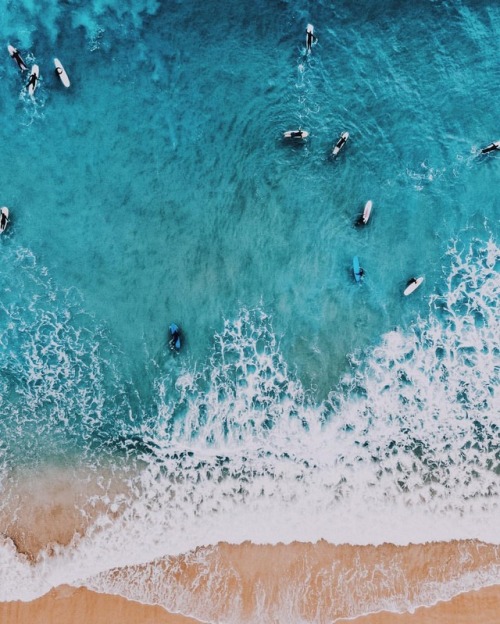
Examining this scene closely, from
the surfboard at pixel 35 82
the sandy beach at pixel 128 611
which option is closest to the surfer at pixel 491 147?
the sandy beach at pixel 128 611

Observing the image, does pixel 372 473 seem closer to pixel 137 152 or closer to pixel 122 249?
pixel 122 249

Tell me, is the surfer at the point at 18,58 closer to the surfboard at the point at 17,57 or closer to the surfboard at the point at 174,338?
the surfboard at the point at 17,57

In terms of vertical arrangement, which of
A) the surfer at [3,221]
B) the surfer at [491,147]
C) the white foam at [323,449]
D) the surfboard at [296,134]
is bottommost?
the white foam at [323,449]

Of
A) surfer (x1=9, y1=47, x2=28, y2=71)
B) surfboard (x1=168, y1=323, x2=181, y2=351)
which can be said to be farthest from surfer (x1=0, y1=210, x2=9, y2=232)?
surfboard (x1=168, y1=323, x2=181, y2=351)

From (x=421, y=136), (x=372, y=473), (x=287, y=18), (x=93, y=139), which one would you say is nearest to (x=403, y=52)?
(x=421, y=136)

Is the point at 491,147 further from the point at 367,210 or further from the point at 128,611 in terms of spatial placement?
the point at 128,611
